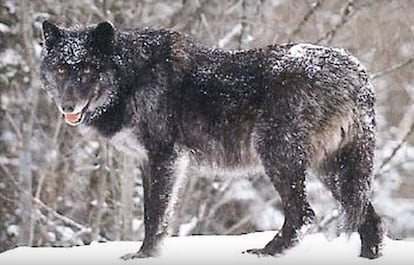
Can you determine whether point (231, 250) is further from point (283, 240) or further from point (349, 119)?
point (349, 119)

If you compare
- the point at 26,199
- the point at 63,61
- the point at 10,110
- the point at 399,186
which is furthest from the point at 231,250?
the point at 399,186

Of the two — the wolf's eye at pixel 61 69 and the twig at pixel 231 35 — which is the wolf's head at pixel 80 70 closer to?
the wolf's eye at pixel 61 69

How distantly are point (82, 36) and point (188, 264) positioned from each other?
1861mm

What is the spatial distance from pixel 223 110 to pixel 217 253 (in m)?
1.06

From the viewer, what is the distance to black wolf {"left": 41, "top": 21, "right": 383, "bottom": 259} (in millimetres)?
7168

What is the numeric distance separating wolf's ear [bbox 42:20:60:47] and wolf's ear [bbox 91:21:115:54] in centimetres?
28

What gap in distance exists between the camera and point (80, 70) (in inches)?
291

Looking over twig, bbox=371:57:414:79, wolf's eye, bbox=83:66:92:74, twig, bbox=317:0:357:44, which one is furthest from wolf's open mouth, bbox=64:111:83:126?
twig, bbox=317:0:357:44

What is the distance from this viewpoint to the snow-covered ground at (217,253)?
7145 mm

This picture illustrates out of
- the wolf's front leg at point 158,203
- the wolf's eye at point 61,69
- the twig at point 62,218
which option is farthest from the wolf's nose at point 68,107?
the twig at point 62,218

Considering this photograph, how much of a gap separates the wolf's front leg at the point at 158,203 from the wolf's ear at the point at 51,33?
115 cm

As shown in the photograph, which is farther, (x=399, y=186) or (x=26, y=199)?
(x=399, y=186)

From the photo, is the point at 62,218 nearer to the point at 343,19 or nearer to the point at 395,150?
the point at 395,150

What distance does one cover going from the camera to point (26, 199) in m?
16.9
